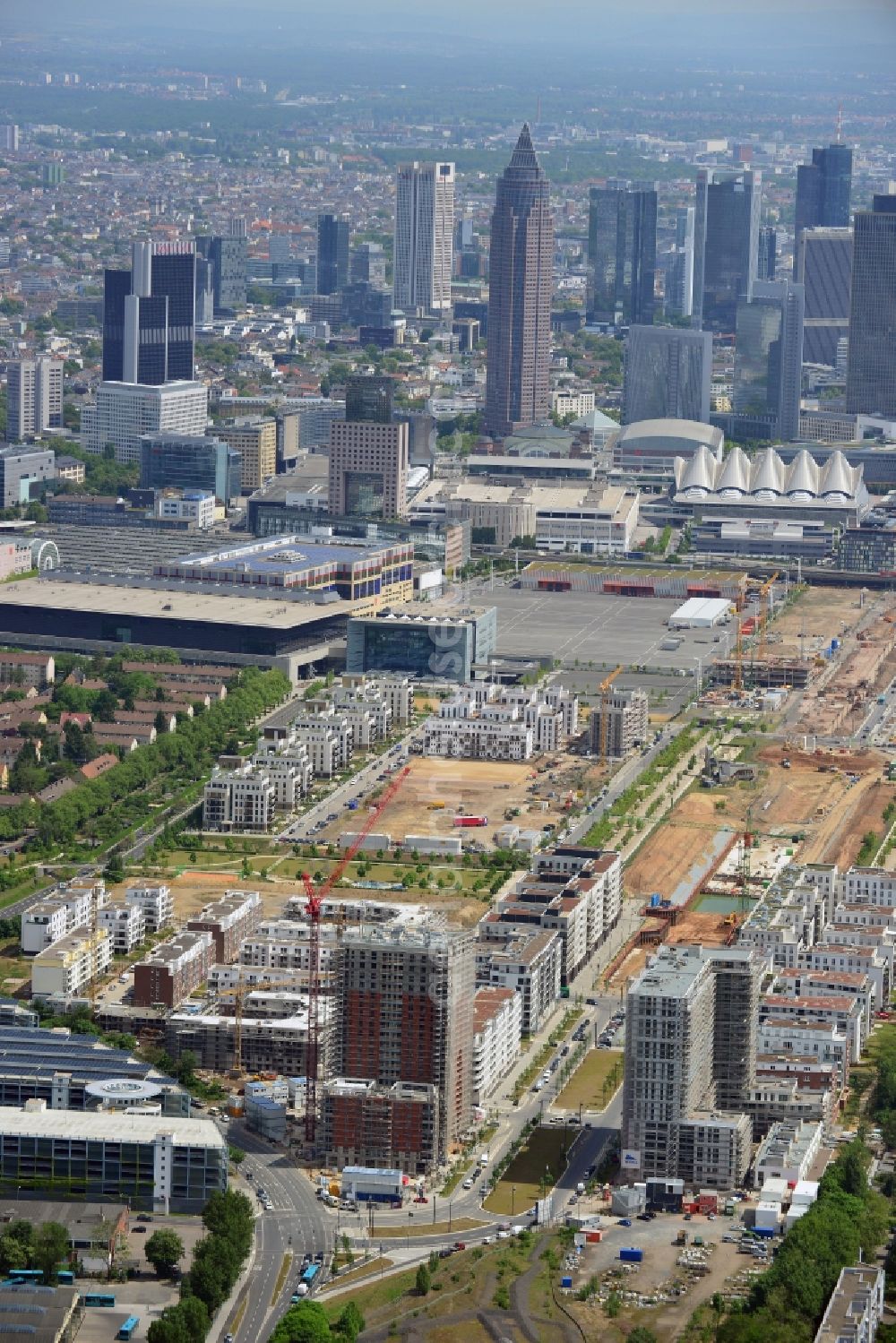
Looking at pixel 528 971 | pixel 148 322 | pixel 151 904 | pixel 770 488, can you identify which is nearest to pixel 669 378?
pixel 770 488

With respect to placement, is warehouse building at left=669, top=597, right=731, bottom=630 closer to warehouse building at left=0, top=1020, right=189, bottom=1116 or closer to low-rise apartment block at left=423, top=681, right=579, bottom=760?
low-rise apartment block at left=423, top=681, right=579, bottom=760

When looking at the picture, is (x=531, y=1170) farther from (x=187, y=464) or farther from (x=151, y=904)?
(x=187, y=464)

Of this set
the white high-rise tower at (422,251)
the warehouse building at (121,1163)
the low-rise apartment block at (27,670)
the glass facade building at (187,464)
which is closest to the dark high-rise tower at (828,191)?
the white high-rise tower at (422,251)

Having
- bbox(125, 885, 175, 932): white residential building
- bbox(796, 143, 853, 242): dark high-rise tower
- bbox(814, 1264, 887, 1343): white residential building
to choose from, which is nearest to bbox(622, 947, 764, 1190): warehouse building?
bbox(814, 1264, 887, 1343): white residential building

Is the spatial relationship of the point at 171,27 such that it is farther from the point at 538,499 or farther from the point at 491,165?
the point at 538,499

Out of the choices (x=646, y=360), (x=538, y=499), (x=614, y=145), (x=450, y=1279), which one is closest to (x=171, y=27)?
(x=614, y=145)

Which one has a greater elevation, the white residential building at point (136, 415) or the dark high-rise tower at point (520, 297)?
the dark high-rise tower at point (520, 297)

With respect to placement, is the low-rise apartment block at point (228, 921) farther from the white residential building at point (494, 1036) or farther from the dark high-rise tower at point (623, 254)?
the dark high-rise tower at point (623, 254)
